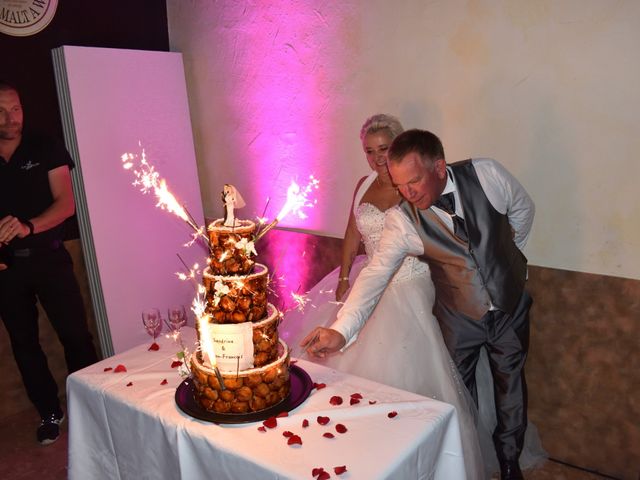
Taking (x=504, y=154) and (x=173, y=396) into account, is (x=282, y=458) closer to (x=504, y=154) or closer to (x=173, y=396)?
(x=173, y=396)

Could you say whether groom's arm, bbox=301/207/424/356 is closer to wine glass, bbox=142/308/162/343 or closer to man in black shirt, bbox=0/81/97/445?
wine glass, bbox=142/308/162/343

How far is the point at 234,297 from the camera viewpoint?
174 centimetres

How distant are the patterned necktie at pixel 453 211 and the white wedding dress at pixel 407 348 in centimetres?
52

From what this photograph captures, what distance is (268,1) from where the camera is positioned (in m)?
3.67

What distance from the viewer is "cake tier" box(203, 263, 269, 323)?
1.74 metres

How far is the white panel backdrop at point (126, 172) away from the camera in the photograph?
3545 mm

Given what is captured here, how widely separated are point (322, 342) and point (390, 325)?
26.7 inches

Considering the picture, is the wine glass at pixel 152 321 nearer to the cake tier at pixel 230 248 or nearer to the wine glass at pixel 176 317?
the wine glass at pixel 176 317

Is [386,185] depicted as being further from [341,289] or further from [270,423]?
[270,423]

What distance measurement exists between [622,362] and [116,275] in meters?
3.01

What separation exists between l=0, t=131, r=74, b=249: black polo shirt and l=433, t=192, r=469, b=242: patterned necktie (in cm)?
222

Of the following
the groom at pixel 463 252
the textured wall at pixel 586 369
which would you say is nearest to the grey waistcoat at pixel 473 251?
the groom at pixel 463 252

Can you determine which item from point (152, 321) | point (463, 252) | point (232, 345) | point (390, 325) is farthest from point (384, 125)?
point (232, 345)

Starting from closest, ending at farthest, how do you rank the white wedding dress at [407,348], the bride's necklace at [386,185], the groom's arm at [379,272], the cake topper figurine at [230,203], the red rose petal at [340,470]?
the red rose petal at [340,470] → the cake topper figurine at [230,203] → the groom's arm at [379,272] → the white wedding dress at [407,348] → the bride's necklace at [386,185]
